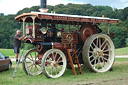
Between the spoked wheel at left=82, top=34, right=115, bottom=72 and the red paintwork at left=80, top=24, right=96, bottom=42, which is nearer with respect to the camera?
the spoked wheel at left=82, top=34, right=115, bottom=72

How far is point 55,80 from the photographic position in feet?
29.9

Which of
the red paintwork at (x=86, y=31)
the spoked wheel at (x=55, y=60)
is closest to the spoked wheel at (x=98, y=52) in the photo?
the red paintwork at (x=86, y=31)

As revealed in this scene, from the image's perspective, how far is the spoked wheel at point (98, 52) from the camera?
424 inches

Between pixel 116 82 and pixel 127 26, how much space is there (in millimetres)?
59684

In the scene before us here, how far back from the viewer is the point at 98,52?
37.6 ft

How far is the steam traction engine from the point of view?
1009cm

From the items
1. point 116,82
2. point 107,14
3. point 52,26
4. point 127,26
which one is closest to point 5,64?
point 52,26

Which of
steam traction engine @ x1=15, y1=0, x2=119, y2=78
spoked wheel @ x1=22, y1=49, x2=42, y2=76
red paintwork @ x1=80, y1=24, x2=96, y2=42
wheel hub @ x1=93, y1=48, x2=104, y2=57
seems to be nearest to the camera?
steam traction engine @ x1=15, y1=0, x2=119, y2=78

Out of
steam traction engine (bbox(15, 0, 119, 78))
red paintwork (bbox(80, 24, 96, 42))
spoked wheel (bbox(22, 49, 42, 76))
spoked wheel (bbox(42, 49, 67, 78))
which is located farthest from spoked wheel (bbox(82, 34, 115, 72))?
spoked wheel (bbox(22, 49, 42, 76))

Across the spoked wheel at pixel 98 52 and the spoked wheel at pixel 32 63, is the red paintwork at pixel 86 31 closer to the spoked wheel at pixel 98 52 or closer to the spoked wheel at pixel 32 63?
the spoked wheel at pixel 98 52

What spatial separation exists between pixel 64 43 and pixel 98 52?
1.81 meters

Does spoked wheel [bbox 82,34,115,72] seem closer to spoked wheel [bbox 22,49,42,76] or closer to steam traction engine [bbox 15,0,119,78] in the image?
steam traction engine [bbox 15,0,119,78]

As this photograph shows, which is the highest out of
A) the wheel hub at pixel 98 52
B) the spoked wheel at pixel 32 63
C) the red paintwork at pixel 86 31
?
the red paintwork at pixel 86 31

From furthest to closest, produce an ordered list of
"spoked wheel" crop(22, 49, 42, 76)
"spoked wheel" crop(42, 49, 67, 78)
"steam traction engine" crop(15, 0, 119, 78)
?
"spoked wheel" crop(22, 49, 42, 76)
"steam traction engine" crop(15, 0, 119, 78)
"spoked wheel" crop(42, 49, 67, 78)
